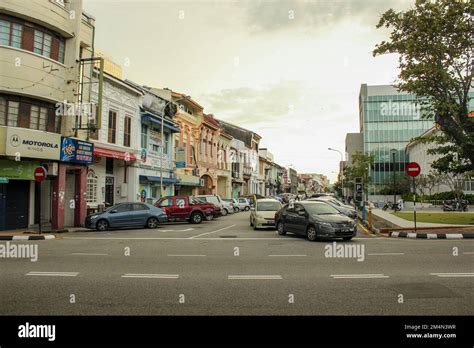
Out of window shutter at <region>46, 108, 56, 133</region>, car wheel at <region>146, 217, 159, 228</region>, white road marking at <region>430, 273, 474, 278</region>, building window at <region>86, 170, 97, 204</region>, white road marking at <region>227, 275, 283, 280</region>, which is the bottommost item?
white road marking at <region>227, 275, 283, 280</region>

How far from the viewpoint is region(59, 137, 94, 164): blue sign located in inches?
830

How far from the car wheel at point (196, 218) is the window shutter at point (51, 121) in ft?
31.5

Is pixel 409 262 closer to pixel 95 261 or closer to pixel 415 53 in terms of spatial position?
pixel 95 261

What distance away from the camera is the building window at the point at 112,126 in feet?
87.7

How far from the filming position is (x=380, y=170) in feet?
269

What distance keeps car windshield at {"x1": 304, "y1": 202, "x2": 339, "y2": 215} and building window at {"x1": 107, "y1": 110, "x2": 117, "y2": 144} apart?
1599cm

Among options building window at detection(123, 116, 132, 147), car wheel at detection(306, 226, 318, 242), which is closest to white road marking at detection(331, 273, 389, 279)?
car wheel at detection(306, 226, 318, 242)

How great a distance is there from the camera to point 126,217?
21.2 meters

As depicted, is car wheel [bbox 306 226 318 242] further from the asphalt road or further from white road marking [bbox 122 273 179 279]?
white road marking [bbox 122 273 179 279]

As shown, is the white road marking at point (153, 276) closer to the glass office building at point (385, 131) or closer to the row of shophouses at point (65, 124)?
the row of shophouses at point (65, 124)

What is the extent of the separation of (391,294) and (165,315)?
382 cm

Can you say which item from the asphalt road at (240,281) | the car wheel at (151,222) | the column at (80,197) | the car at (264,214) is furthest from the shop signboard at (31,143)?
the car at (264,214)

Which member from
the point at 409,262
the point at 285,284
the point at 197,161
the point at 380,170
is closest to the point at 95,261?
the point at 285,284

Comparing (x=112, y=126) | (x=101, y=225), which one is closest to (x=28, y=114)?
(x=101, y=225)
